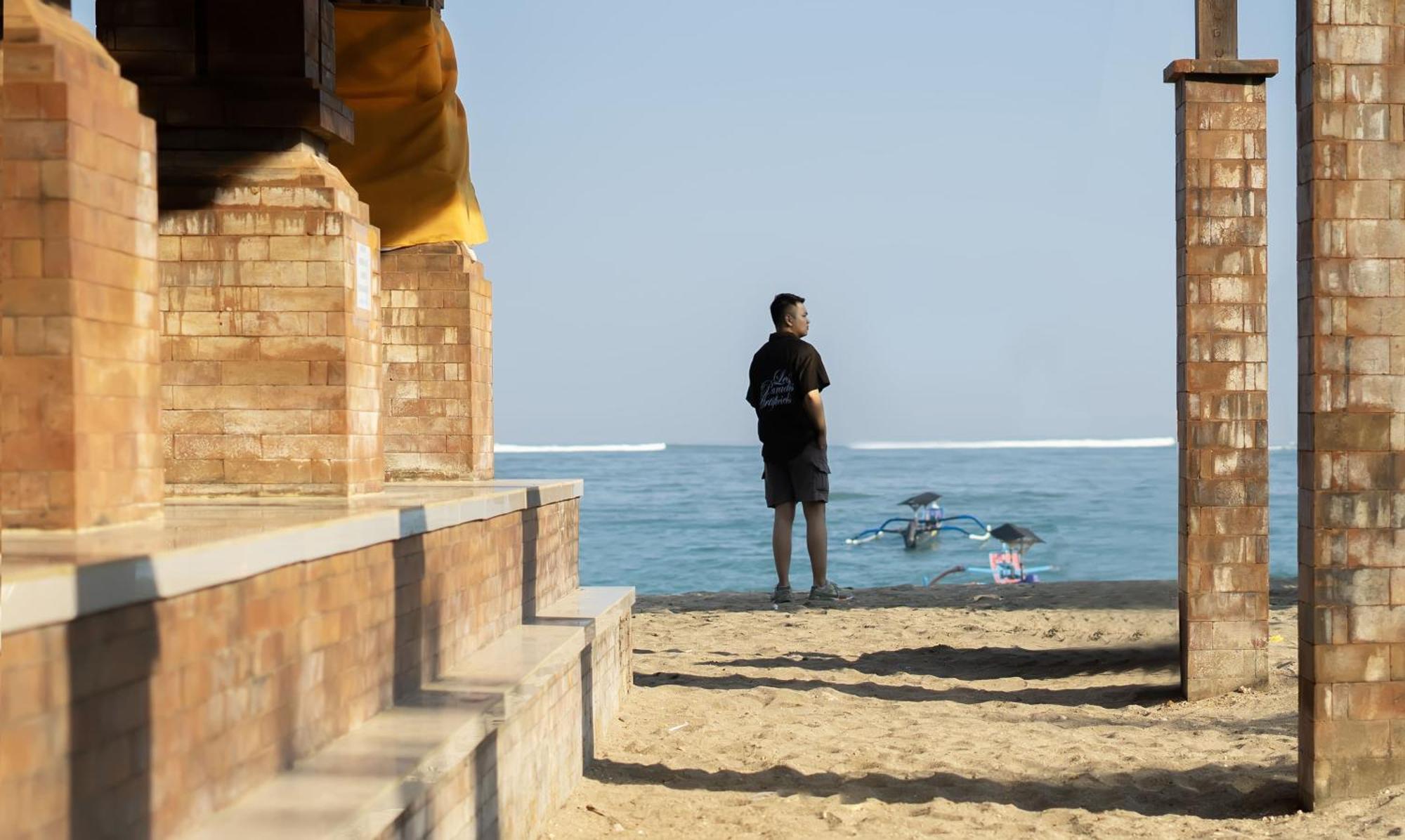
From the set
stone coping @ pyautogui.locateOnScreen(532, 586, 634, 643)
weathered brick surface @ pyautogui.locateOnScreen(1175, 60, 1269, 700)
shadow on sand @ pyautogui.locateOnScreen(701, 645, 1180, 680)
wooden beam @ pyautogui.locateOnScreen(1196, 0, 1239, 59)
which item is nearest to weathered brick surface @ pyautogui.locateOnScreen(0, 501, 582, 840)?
stone coping @ pyautogui.locateOnScreen(532, 586, 634, 643)

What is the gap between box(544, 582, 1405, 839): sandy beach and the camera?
558 cm

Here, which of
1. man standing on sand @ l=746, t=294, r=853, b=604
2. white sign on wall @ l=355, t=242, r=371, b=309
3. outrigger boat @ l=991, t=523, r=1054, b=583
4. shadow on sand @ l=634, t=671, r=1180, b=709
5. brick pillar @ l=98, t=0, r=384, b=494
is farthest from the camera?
outrigger boat @ l=991, t=523, r=1054, b=583

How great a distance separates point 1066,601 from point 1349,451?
6539 mm

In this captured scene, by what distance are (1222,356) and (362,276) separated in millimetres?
4122

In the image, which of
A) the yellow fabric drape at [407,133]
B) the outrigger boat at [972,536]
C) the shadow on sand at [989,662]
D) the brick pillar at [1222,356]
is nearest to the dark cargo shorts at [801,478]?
the shadow on sand at [989,662]

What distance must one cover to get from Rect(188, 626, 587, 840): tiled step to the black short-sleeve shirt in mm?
4480

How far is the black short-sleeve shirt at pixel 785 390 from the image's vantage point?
10.9m

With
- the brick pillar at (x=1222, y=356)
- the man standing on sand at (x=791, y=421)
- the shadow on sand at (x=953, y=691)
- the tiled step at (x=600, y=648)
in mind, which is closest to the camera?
the tiled step at (x=600, y=648)

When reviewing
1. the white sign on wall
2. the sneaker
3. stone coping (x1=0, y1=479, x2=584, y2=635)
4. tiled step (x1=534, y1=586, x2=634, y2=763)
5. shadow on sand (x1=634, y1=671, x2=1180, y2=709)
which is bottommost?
shadow on sand (x1=634, y1=671, x2=1180, y2=709)

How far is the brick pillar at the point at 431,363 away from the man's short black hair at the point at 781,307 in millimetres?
2820

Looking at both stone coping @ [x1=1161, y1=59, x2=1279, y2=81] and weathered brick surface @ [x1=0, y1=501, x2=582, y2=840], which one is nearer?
weathered brick surface @ [x1=0, y1=501, x2=582, y2=840]

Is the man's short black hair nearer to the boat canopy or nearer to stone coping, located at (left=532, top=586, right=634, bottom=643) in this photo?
stone coping, located at (left=532, top=586, right=634, bottom=643)

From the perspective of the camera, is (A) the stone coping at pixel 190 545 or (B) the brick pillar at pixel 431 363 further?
(B) the brick pillar at pixel 431 363

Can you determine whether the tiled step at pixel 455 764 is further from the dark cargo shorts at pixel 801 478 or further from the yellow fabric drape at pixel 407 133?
the dark cargo shorts at pixel 801 478
